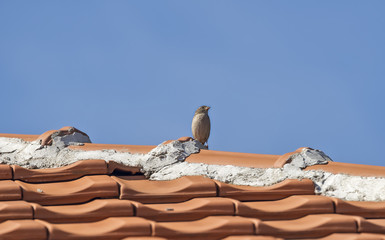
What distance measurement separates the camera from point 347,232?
10.7ft

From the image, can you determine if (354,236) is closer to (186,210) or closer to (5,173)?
(186,210)

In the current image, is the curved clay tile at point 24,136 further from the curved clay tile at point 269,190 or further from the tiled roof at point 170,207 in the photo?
the curved clay tile at point 269,190

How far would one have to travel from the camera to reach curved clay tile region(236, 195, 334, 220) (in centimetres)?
333

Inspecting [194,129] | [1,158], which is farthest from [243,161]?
[194,129]

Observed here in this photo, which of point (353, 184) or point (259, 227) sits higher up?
point (353, 184)

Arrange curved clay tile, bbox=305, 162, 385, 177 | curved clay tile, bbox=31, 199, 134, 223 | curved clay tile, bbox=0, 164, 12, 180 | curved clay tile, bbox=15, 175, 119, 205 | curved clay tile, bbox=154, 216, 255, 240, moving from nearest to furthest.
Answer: curved clay tile, bbox=154, 216, 255, 240, curved clay tile, bbox=31, 199, 134, 223, curved clay tile, bbox=15, 175, 119, 205, curved clay tile, bbox=0, 164, 12, 180, curved clay tile, bbox=305, 162, 385, 177

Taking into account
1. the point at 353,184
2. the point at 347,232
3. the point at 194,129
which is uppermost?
the point at 194,129

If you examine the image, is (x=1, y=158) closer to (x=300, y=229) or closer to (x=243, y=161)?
(x=243, y=161)

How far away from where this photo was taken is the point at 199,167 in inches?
154

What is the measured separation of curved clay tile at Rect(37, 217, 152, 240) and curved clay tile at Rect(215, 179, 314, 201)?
2.49ft

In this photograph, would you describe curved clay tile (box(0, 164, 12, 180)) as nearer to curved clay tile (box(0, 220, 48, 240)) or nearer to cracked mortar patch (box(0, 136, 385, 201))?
cracked mortar patch (box(0, 136, 385, 201))

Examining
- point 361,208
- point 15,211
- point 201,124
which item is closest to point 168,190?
point 15,211

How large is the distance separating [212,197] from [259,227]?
0.52m

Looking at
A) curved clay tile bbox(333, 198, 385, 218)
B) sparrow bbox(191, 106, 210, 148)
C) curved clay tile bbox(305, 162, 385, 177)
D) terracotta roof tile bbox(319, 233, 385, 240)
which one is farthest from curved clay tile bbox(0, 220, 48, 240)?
sparrow bbox(191, 106, 210, 148)
